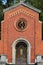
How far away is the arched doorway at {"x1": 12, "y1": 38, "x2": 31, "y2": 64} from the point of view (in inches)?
1262

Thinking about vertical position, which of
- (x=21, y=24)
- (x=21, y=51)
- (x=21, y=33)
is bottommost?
(x=21, y=51)

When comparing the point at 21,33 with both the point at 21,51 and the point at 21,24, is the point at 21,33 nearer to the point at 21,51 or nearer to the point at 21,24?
the point at 21,24

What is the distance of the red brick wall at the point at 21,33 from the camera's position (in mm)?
32125

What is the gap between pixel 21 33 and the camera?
32219 millimetres

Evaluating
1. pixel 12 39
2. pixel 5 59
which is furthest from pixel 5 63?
pixel 12 39

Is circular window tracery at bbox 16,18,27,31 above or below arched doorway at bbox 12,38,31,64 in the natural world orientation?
above

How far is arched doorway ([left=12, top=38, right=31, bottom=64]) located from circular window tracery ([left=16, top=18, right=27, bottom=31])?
1.08 meters

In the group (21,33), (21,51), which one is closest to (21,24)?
(21,33)

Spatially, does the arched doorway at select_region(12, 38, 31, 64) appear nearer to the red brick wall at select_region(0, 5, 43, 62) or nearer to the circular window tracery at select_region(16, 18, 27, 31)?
the red brick wall at select_region(0, 5, 43, 62)

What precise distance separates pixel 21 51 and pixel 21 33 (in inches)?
69.8

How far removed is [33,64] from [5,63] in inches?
124

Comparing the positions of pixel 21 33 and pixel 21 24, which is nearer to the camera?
pixel 21 33

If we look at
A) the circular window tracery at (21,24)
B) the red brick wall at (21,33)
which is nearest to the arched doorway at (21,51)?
the red brick wall at (21,33)

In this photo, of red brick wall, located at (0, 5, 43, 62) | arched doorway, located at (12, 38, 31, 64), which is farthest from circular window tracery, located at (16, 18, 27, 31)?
arched doorway, located at (12, 38, 31, 64)
